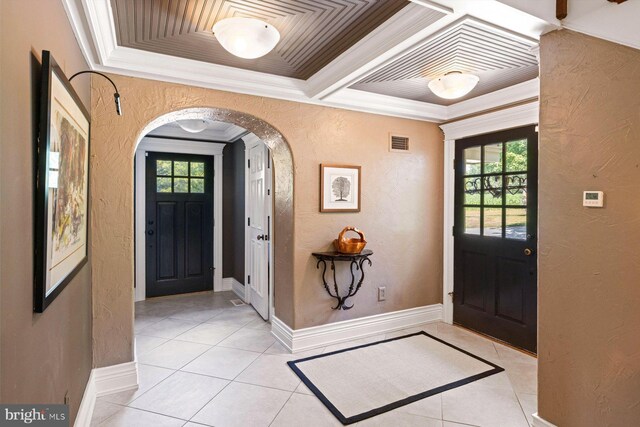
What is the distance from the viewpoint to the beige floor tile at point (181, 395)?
230cm

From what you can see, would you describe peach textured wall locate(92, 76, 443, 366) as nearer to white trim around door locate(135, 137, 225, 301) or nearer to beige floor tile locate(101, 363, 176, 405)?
beige floor tile locate(101, 363, 176, 405)

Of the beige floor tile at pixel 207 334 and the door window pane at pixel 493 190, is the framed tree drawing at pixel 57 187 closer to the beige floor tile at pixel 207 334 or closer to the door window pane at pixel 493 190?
the beige floor tile at pixel 207 334

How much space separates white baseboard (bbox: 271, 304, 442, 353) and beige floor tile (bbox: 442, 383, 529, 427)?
1.13 m

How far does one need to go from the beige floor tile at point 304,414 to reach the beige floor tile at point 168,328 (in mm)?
1723

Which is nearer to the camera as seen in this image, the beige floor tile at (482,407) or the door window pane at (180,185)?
the beige floor tile at (482,407)

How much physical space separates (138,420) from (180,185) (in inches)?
136

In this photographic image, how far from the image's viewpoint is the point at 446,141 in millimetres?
3977

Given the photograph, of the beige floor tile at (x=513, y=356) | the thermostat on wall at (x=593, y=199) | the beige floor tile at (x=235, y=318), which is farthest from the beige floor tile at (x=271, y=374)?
the thermostat on wall at (x=593, y=199)

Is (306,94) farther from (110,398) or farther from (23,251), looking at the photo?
(110,398)

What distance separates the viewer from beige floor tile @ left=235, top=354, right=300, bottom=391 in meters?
2.63

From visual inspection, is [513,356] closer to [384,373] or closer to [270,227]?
[384,373]

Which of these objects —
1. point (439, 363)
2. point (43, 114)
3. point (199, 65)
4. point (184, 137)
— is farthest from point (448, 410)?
point (184, 137)

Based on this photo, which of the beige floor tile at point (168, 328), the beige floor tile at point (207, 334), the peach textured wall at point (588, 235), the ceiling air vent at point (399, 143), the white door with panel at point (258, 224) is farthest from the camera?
the white door with panel at point (258, 224)

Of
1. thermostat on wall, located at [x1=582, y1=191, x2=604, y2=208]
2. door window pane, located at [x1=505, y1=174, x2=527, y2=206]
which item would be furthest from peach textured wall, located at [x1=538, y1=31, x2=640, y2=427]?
door window pane, located at [x1=505, y1=174, x2=527, y2=206]
